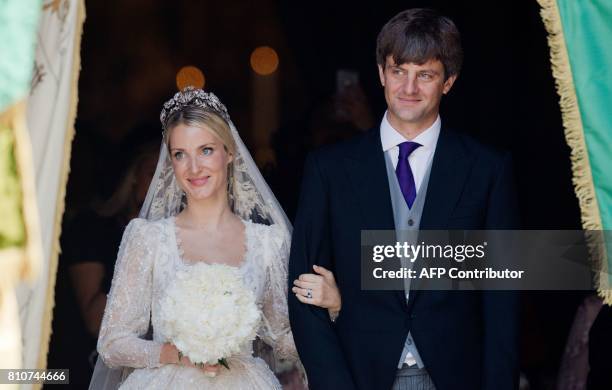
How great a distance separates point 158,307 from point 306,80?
3461 millimetres

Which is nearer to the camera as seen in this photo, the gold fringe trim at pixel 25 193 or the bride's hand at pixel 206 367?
the gold fringe trim at pixel 25 193

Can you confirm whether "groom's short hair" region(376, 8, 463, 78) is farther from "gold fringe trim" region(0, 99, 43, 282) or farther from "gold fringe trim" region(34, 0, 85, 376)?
"gold fringe trim" region(0, 99, 43, 282)

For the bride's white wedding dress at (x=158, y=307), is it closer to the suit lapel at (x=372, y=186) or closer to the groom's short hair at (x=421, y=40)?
the suit lapel at (x=372, y=186)

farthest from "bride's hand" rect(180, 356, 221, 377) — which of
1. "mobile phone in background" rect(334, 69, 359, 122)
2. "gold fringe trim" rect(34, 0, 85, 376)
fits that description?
"mobile phone in background" rect(334, 69, 359, 122)

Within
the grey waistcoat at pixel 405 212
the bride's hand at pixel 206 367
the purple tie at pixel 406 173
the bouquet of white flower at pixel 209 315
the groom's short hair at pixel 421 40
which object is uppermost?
the groom's short hair at pixel 421 40

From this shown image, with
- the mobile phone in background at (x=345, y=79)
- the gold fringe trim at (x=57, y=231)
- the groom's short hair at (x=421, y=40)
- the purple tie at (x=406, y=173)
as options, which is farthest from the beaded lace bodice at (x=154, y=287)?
the mobile phone in background at (x=345, y=79)

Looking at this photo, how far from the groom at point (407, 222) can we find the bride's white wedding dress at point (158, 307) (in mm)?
414

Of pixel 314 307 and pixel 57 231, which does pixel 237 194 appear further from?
pixel 57 231

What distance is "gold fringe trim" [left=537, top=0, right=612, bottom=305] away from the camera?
406cm

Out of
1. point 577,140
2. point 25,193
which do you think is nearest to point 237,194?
Result: point 25,193

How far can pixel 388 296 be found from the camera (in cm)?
404

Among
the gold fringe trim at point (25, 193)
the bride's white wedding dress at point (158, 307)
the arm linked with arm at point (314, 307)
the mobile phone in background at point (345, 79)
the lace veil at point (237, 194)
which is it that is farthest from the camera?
the mobile phone in background at point (345, 79)

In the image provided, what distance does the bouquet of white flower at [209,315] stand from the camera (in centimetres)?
405

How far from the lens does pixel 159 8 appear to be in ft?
25.8
